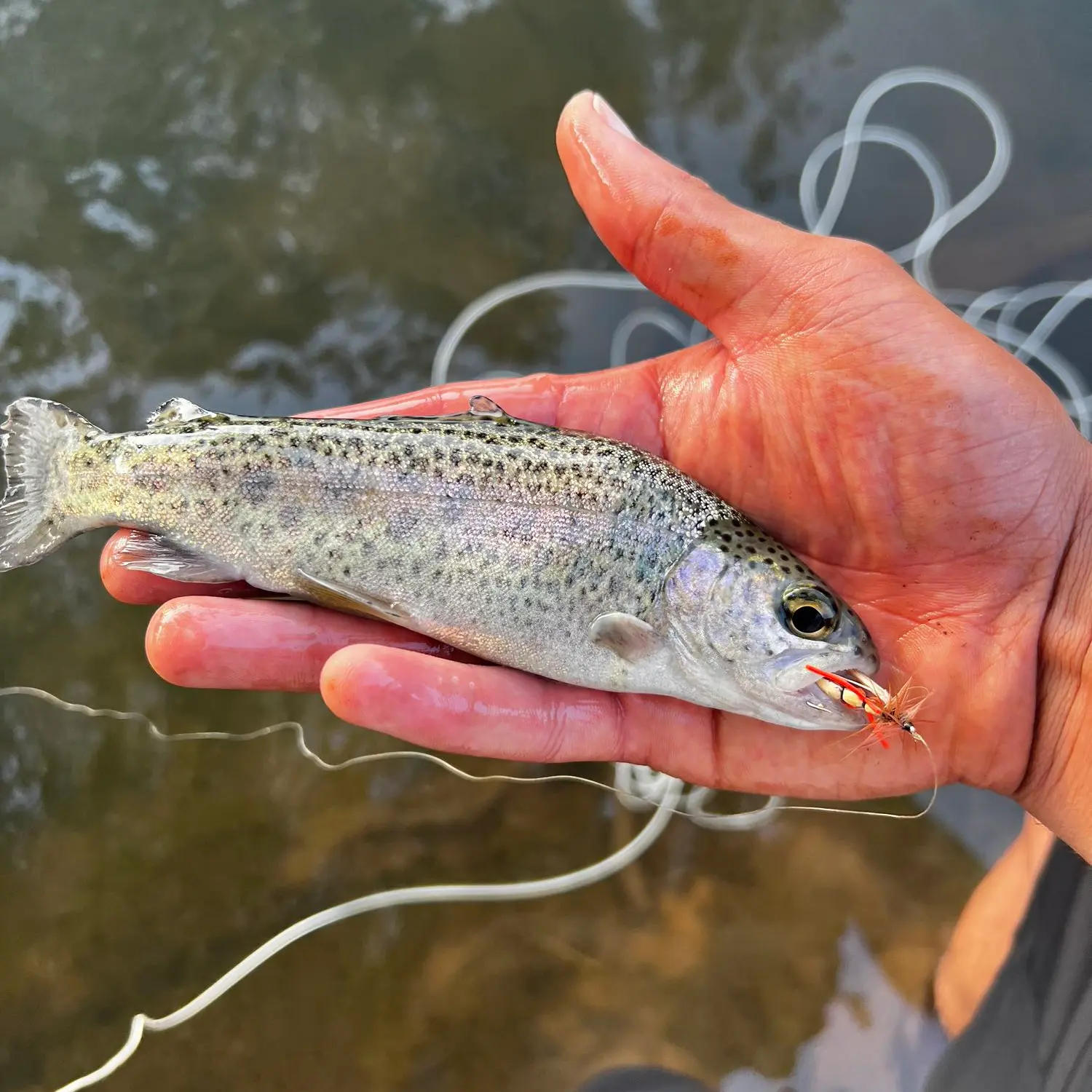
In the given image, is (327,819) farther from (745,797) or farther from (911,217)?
(911,217)

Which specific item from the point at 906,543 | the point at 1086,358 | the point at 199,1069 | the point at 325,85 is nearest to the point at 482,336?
the point at 325,85

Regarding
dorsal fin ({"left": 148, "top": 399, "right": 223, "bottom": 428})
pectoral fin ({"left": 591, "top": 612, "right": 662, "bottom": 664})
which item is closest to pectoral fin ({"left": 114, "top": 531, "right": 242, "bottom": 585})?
dorsal fin ({"left": 148, "top": 399, "right": 223, "bottom": 428})

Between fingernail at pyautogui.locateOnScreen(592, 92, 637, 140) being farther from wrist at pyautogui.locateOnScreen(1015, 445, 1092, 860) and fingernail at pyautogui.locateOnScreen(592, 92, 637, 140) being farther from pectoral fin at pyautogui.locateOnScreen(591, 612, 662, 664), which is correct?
wrist at pyautogui.locateOnScreen(1015, 445, 1092, 860)

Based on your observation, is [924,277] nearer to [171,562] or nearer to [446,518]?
[446,518]

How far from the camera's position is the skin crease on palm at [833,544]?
2477 millimetres

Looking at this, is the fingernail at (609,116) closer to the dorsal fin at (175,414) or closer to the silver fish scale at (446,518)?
the silver fish scale at (446,518)

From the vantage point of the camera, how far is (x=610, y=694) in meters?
2.79

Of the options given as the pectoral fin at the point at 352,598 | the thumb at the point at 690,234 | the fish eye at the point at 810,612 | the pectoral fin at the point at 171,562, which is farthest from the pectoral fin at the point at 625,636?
the pectoral fin at the point at 171,562

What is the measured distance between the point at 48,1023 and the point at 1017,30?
23.6 feet

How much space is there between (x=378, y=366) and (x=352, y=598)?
7.33 feet

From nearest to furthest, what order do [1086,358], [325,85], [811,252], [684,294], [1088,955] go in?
[811,252] < [684,294] < [1088,955] < [1086,358] < [325,85]

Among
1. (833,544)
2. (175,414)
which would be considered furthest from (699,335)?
(175,414)

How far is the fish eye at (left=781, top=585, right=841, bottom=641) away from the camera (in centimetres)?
239

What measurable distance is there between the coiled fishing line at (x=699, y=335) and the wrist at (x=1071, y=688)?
1216 millimetres
